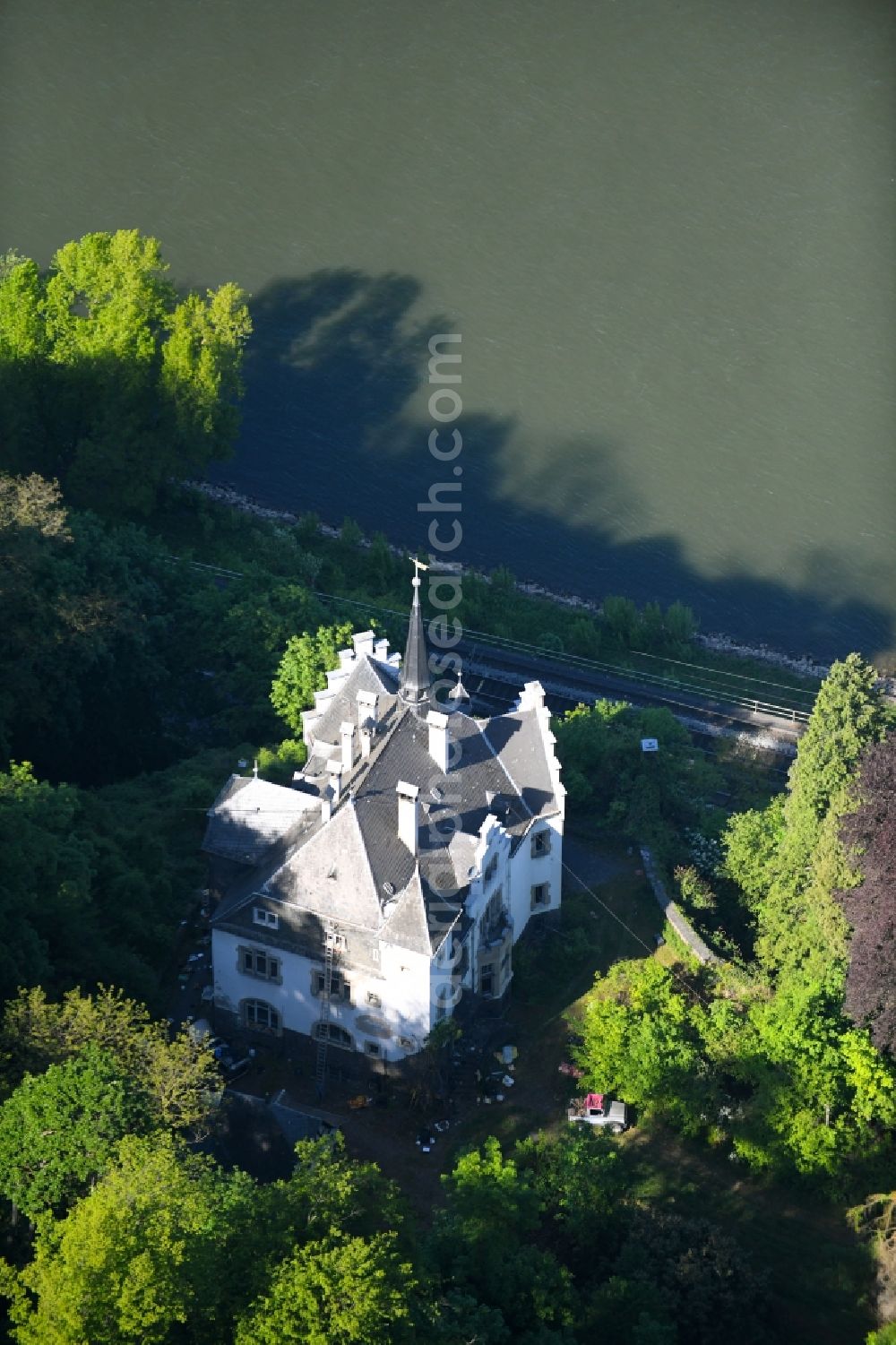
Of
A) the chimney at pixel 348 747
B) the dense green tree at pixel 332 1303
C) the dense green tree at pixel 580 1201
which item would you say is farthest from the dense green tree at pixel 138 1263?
the chimney at pixel 348 747

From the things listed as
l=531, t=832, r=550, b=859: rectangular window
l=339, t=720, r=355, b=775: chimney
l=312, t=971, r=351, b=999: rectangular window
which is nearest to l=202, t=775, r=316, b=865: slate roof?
l=339, t=720, r=355, b=775: chimney

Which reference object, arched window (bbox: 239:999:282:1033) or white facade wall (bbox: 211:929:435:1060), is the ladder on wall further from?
arched window (bbox: 239:999:282:1033)

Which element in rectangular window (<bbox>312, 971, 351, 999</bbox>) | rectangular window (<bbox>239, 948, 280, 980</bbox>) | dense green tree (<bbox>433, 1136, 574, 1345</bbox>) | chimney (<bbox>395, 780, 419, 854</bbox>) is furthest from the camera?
rectangular window (<bbox>239, 948, 280, 980</bbox>)

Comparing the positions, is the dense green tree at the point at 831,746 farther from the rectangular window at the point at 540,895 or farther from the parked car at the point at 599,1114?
the parked car at the point at 599,1114

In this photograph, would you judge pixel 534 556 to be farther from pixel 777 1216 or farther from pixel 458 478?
pixel 777 1216

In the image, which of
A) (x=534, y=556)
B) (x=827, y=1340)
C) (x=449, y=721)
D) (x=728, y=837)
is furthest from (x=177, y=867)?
(x=534, y=556)

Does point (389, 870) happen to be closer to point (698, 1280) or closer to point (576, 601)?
point (698, 1280)
